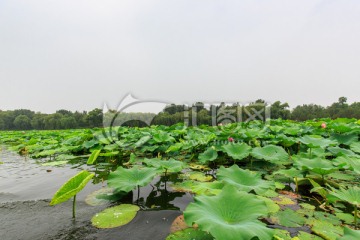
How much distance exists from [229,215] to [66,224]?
116 centimetres

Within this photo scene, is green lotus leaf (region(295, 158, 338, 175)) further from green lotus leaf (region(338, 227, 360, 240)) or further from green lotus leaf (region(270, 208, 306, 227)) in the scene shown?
green lotus leaf (region(338, 227, 360, 240))

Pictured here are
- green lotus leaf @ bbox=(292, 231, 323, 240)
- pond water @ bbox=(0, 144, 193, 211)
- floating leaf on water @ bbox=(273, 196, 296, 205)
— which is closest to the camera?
green lotus leaf @ bbox=(292, 231, 323, 240)

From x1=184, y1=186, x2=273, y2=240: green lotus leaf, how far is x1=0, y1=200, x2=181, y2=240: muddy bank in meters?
0.40

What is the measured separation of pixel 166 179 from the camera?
2.64 m

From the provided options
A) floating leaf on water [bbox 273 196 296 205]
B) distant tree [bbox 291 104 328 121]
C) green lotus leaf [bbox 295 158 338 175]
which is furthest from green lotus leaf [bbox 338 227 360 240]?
distant tree [bbox 291 104 328 121]

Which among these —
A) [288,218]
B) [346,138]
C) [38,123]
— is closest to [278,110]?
[346,138]

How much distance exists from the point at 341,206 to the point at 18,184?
346 cm

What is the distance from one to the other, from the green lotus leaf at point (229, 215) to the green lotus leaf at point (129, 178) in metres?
0.78

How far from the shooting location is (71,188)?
158cm

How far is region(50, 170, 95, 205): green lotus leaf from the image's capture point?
4.78 ft

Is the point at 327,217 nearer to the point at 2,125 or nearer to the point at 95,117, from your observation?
the point at 95,117

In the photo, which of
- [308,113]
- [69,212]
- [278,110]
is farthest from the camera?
[308,113]

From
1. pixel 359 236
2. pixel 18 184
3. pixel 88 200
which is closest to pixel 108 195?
pixel 88 200

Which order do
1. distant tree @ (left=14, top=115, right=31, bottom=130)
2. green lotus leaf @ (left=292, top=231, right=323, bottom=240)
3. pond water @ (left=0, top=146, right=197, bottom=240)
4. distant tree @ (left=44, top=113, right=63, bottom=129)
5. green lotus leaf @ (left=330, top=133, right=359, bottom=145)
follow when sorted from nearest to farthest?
green lotus leaf @ (left=292, top=231, right=323, bottom=240), pond water @ (left=0, top=146, right=197, bottom=240), green lotus leaf @ (left=330, top=133, right=359, bottom=145), distant tree @ (left=44, top=113, right=63, bottom=129), distant tree @ (left=14, top=115, right=31, bottom=130)
